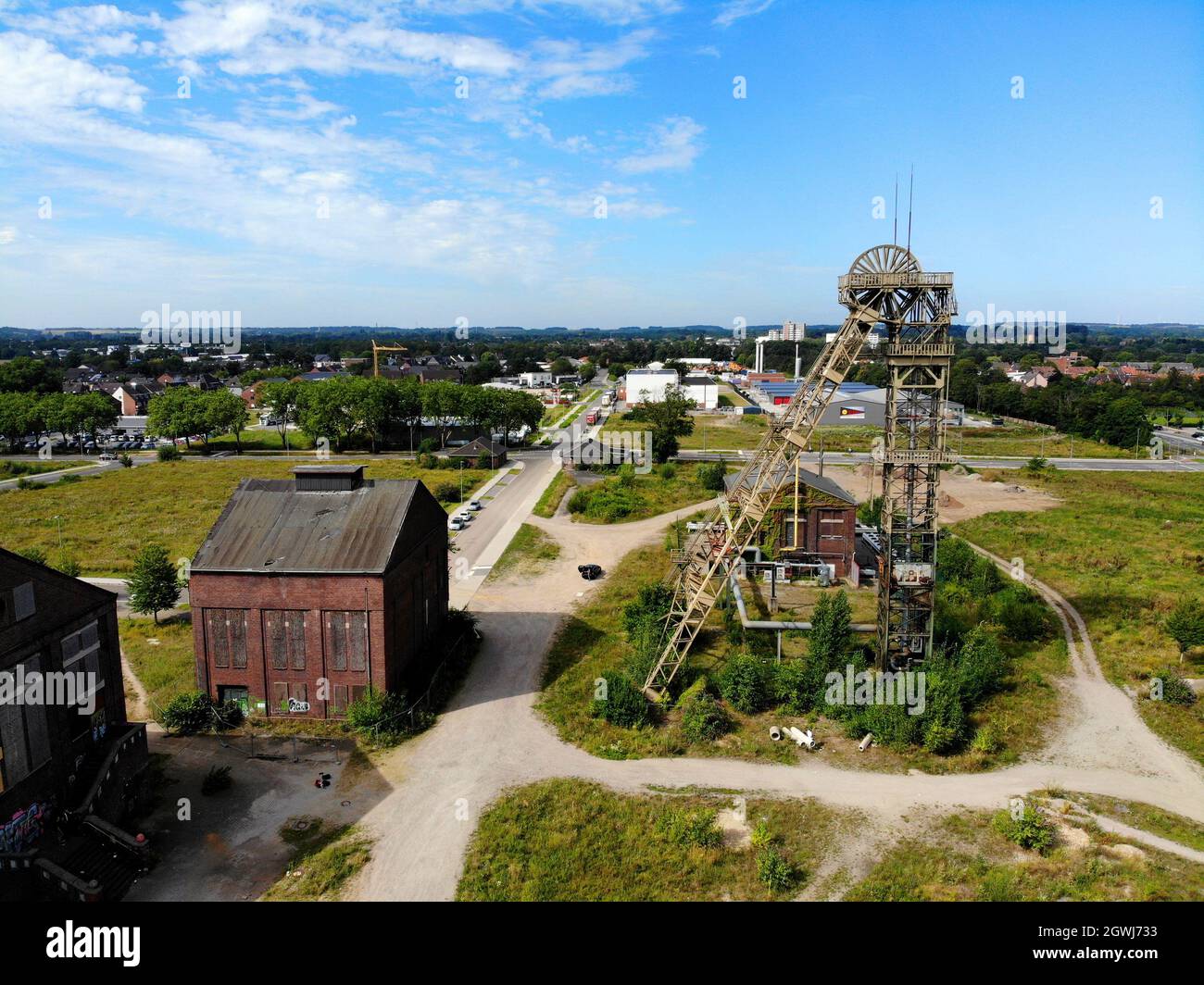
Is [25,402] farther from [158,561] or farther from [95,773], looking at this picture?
[95,773]

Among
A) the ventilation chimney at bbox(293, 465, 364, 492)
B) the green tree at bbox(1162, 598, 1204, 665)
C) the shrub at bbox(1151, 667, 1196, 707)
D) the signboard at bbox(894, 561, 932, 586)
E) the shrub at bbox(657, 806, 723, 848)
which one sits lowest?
the shrub at bbox(657, 806, 723, 848)

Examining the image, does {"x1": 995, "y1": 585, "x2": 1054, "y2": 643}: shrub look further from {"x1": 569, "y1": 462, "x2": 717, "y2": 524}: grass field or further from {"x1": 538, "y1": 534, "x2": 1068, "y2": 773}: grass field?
{"x1": 569, "y1": 462, "x2": 717, "y2": 524}: grass field

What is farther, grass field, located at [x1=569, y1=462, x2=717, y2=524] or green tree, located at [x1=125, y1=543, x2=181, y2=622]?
grass field, located at [x1=569, y1=462, x2=717, y2=524]

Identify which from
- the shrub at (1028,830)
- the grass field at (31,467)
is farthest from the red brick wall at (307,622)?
the grass field at (31,467)

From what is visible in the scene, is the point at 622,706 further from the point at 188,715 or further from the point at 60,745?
the point at 60,745

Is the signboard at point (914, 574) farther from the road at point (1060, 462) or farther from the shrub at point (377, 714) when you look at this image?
the road at point (1060, 462)

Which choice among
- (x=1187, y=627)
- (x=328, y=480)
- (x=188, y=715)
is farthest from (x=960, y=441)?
(x=188, y=715)

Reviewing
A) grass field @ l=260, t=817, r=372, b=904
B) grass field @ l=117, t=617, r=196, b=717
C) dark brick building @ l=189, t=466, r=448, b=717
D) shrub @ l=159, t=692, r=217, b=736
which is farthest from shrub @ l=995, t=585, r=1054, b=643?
grass field @ l=117, t=617, r=196, b=717
